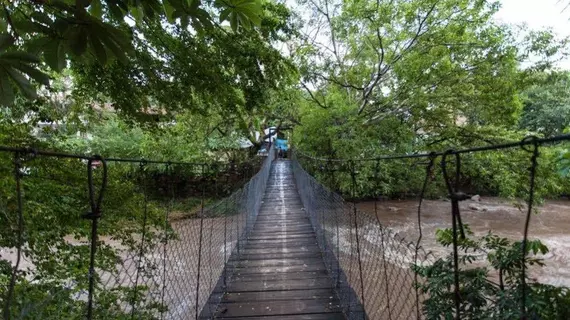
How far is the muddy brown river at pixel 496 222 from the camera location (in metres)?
5.09

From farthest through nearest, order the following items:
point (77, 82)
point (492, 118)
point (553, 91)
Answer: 1. point (553, 91)
2. point (492, 118)
3. point (77, 82)

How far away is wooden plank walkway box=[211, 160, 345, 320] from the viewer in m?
1.99

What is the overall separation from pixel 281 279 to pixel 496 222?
7.36 metres

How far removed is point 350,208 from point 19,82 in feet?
5.06

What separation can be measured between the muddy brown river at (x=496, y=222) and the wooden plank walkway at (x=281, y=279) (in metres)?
2.57

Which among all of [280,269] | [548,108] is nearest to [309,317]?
[280,269]

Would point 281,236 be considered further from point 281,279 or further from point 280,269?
point 281,279

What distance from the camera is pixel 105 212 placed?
5.86 feet

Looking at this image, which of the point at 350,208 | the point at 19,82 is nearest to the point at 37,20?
the point at 19,82

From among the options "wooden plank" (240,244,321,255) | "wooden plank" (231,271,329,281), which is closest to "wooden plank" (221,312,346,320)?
"wooden plank" (231,271,329,281)

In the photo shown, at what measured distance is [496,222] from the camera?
7922mm

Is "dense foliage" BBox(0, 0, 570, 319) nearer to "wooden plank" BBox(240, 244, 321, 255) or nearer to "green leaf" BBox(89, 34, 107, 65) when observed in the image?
"green leaf" BBox(89, 34, 107, 65)

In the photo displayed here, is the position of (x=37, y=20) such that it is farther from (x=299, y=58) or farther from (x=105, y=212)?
(x=299, y=58)

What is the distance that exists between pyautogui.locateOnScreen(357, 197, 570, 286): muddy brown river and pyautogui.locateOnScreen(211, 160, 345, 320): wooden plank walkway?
257cm
